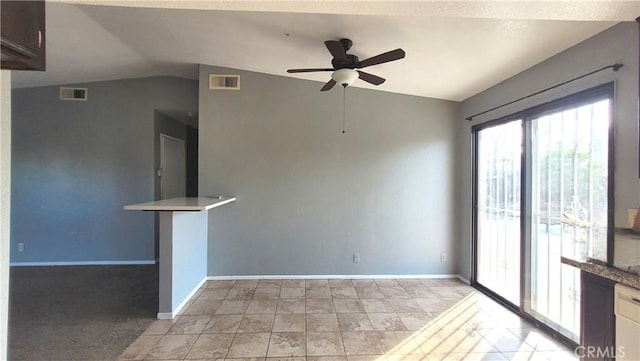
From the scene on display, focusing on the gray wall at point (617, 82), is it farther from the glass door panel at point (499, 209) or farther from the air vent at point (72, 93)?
the air vent at point (72, 93)

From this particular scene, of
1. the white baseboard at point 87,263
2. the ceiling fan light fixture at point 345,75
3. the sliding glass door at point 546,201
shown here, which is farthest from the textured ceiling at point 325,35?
the white baseboard at point 87,263

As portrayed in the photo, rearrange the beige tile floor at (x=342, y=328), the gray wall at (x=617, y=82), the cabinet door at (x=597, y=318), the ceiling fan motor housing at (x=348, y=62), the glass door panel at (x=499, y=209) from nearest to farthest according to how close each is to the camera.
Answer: the cabinet door at (x=597, y=318), the gray wall at (x=617, y=82), the beige tile floor at (x=342, y=328), the ceiling fan motor housing at (x=348, y=62), the glass door panel at (x=499, y=209)

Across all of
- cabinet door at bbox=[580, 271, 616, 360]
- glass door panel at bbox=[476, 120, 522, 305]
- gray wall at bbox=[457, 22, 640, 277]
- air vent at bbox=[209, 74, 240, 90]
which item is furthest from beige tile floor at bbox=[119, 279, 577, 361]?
air vent at bbox=[209, 74, 240, 90]

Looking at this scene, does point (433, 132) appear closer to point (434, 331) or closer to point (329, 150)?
point (329, 150)

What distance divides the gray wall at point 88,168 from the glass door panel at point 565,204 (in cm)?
474

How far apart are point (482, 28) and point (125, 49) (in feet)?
13.0

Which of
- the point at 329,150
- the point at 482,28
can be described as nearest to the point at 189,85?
the point at 329,150

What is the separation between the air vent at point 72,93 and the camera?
447cm

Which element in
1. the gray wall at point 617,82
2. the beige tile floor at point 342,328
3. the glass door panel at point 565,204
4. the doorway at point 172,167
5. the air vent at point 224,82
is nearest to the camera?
the gray wall at point 617,82

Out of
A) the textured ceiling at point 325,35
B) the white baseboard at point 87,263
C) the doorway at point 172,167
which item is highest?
the textured ceiling at point 325,35

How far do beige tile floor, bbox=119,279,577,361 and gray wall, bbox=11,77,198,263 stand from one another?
2.12 meters

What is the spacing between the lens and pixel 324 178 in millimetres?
3992

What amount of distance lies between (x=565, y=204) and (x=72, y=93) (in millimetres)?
6559

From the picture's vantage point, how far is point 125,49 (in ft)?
11.6
